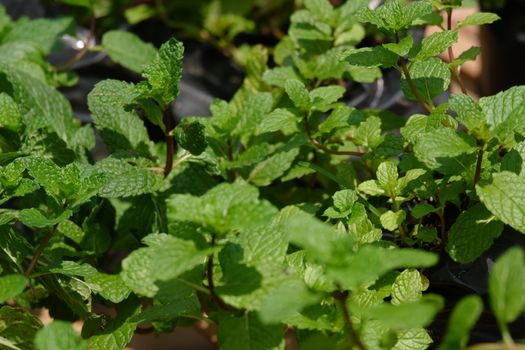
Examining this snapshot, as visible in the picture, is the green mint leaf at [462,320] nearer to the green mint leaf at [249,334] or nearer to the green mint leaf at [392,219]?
the green mint leaf at [249,334]

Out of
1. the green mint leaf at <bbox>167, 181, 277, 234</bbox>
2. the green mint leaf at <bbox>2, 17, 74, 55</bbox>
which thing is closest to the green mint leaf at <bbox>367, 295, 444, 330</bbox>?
the green mint leaf at <bbox>167, 181, 277, 234</bbox>

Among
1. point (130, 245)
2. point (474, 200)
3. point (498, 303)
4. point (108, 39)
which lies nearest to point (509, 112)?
point (474, 200)

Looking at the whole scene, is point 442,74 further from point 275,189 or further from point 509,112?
point 275,189

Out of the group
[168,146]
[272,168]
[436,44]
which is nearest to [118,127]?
[168,146]

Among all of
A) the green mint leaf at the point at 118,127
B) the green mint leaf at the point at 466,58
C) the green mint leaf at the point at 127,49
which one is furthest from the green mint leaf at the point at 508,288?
the green mint leaf at the point at 127,49

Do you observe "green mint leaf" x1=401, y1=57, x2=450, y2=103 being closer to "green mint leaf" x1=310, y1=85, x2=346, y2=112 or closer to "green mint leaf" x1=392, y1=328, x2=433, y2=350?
"green mint leaf" x1=310, y1=85, x2=346, y2=112

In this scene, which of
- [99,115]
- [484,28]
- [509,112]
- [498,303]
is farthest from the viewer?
[484,28]
